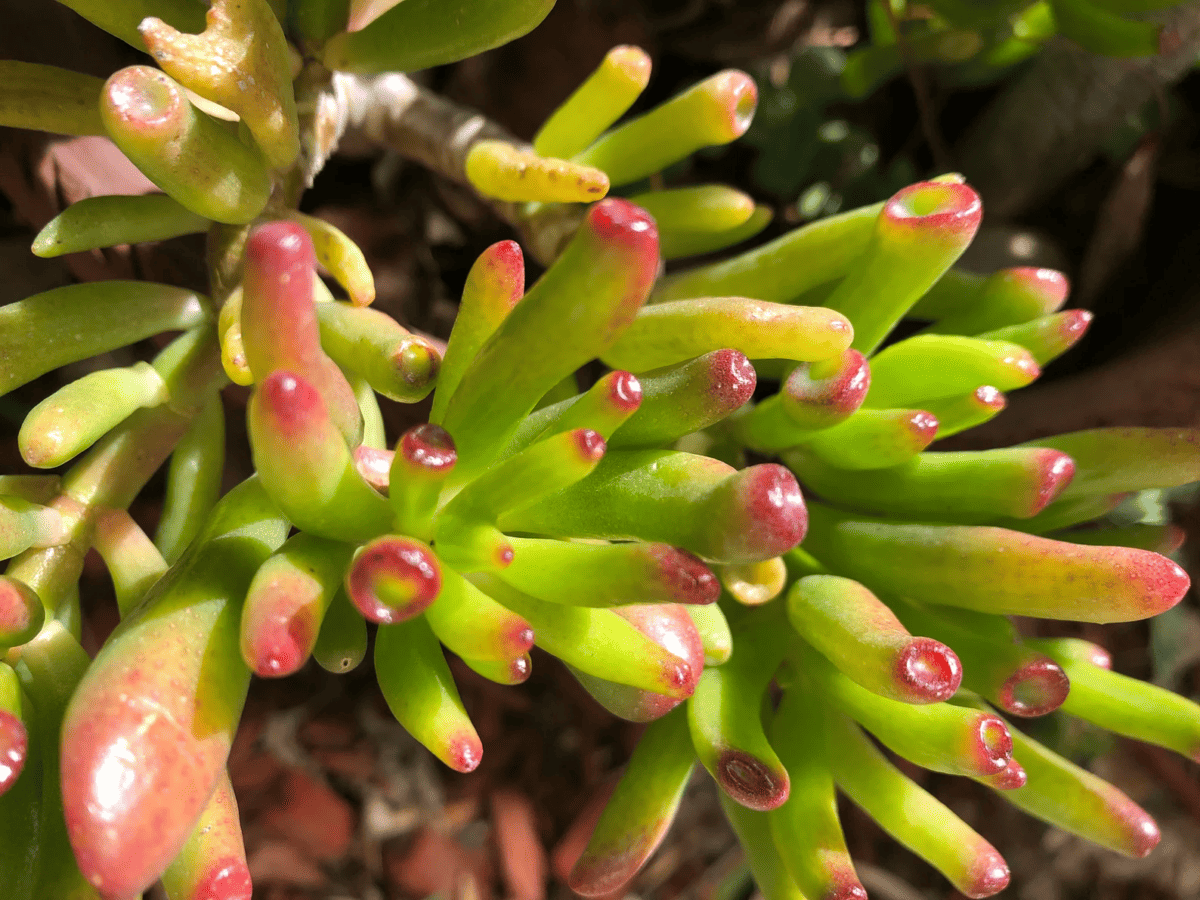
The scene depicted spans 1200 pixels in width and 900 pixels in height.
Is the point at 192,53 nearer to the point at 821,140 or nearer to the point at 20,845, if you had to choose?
the point at 20,845

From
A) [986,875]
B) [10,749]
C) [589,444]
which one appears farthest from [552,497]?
[986,875]

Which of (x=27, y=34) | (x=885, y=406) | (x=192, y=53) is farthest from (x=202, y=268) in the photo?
(x=885, y=406)

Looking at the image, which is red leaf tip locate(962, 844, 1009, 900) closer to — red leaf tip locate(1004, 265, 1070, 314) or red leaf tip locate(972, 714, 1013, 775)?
red leaf tip locate(972, 714, 1013, 775)

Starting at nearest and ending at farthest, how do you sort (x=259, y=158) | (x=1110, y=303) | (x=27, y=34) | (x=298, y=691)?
(x=259, y=158) < (x=27, y=34) < (x=1110, y=303) < (x=298, y=691)

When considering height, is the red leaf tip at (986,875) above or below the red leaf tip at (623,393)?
below

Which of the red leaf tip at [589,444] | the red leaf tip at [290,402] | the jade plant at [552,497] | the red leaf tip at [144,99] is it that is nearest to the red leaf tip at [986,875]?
the jade plant at [552,497]

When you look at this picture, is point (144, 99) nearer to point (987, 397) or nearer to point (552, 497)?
point (552, 497)

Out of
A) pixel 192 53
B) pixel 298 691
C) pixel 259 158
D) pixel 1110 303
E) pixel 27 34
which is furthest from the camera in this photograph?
pixel 298 691

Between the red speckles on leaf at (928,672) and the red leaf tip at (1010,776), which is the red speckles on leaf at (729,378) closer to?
the red speckles on leaf at (928,672)
